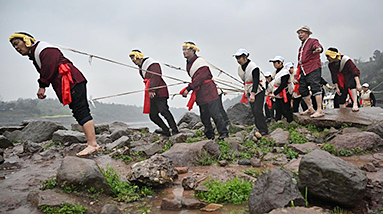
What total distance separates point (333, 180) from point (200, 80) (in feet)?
12.5

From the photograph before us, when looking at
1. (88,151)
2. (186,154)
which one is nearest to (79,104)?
(88,151)

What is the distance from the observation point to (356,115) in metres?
5.81

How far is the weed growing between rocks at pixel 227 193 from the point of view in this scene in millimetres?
2451

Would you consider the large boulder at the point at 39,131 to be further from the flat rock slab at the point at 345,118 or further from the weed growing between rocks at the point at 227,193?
the flat rock slab at the point at 345,118

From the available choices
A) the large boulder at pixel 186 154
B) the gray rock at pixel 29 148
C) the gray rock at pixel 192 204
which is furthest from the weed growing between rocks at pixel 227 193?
the gray rock at pixel 29 148

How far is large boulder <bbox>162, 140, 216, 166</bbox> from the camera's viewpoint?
405 centimetres

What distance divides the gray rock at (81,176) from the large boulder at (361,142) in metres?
3.86

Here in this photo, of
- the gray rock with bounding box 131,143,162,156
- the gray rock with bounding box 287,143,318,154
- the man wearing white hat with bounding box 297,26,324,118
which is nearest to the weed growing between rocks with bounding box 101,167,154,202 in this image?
the gray rock with bounding box 131,143,162,156

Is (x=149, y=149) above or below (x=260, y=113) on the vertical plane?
below

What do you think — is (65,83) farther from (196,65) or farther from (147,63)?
(196,65)

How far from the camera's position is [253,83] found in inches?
226

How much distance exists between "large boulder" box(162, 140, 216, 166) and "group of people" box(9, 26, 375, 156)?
1.34 metres

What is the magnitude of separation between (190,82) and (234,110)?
461 centimetres

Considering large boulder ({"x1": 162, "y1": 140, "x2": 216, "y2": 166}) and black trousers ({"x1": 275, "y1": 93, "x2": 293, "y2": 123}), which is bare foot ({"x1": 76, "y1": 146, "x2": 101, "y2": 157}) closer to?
large boulder ({"x1": 162, "y1": 140, "x2": 216, "y2": 166})
